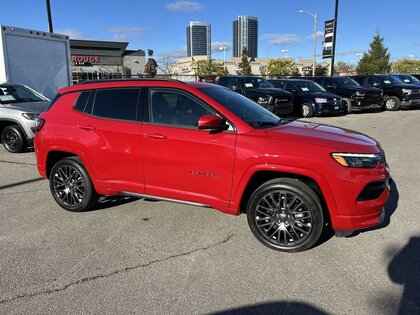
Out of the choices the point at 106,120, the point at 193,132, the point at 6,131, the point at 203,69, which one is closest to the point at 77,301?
the point at 193,132

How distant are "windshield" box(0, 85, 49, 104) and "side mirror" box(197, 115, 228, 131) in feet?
25.1

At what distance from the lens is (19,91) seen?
9.84 metres

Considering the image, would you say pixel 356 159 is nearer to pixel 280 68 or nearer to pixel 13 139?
pixel 13 139

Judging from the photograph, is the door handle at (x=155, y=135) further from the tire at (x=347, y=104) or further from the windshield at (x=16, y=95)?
the tire at (x=347, y=104)

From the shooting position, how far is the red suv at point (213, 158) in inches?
138

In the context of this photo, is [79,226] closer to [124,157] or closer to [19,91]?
[124,157]

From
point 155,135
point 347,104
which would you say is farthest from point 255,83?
point 155,135

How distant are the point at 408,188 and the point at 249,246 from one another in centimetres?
339

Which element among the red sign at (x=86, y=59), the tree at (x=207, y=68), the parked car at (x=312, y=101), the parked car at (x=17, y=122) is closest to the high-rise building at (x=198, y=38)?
the tree at (x=207, y=68)

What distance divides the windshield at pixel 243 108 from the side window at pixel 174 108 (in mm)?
214

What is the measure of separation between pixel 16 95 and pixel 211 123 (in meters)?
8.06

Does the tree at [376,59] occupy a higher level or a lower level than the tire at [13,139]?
higher

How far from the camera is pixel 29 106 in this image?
29.7 feet

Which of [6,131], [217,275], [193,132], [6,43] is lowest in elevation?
[217,275]
